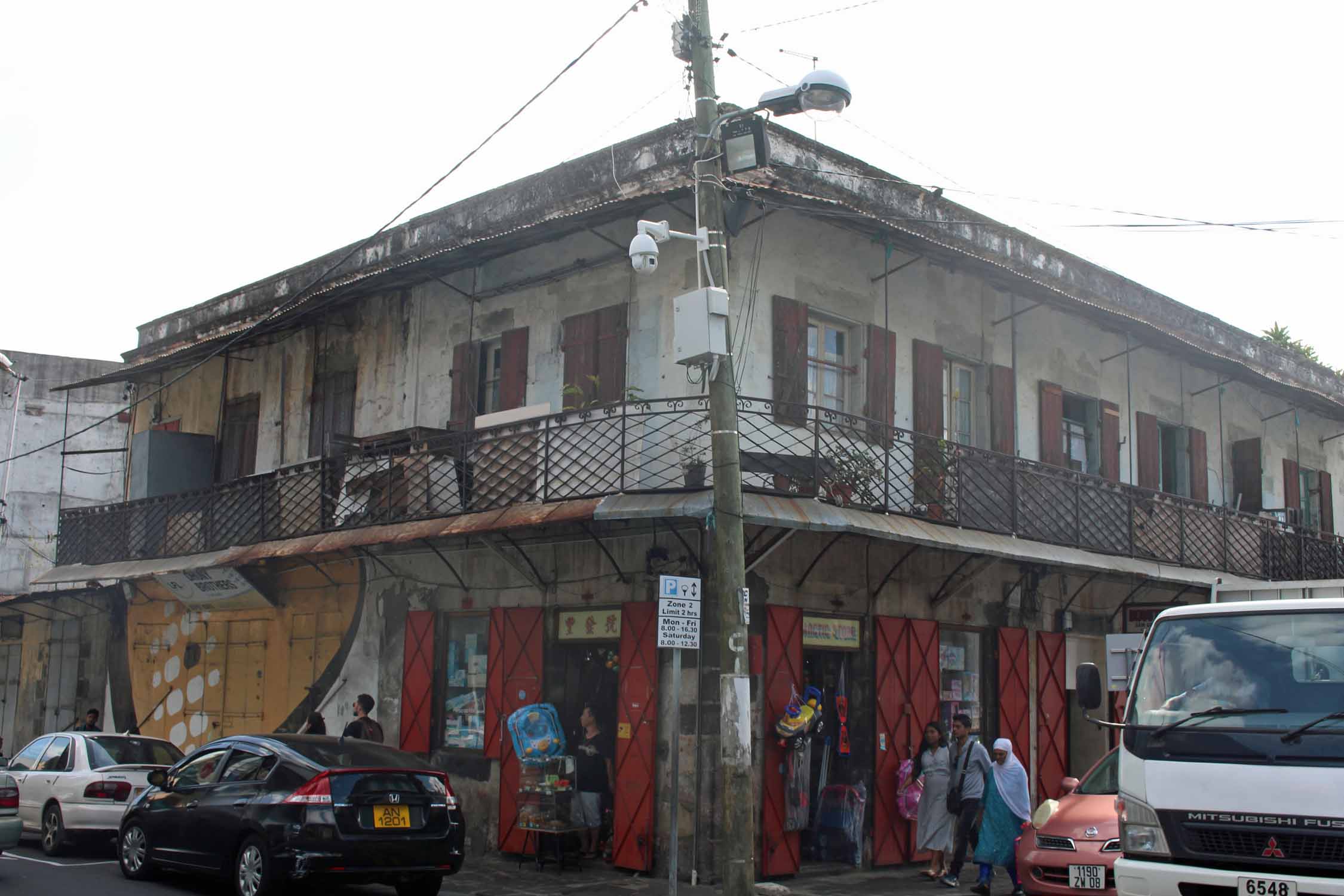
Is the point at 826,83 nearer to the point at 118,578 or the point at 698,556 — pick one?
the point at 698,556

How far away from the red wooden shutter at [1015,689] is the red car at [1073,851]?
5642mm

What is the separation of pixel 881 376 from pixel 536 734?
597cm

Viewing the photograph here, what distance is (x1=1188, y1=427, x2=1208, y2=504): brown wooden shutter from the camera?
69.1ft

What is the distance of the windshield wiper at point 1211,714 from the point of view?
24.2 ft

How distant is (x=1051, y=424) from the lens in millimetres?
18188

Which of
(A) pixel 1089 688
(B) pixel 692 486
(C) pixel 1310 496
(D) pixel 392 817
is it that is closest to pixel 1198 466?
(C) pixel 1310 496

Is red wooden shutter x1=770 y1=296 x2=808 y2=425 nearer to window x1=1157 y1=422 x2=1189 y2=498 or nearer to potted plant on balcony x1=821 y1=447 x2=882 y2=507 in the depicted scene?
potted plant on balcony x1=821 y1=447 x2=882 y2=507

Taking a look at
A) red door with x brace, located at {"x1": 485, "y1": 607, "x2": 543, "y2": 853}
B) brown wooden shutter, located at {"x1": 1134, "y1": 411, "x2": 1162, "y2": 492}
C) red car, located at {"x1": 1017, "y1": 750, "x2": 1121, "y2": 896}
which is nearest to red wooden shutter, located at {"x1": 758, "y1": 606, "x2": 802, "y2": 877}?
red door with x brace, located at {"x1": 485, "y1": 607, "x2": 543, "y2": 853}

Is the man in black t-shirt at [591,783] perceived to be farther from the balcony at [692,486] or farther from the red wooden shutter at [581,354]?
the red wooden shutter at [581,354]

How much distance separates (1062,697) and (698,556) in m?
7.36

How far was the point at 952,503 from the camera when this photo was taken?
1491cm

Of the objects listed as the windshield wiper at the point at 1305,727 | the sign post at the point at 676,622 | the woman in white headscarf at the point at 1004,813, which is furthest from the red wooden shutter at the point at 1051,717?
the windshield wiper at the point at 1305,727

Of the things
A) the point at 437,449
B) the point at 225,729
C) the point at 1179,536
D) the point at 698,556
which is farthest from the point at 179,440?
the point at 1179,536

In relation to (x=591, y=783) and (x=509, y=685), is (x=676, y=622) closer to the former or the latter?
(x=591, y=783)
